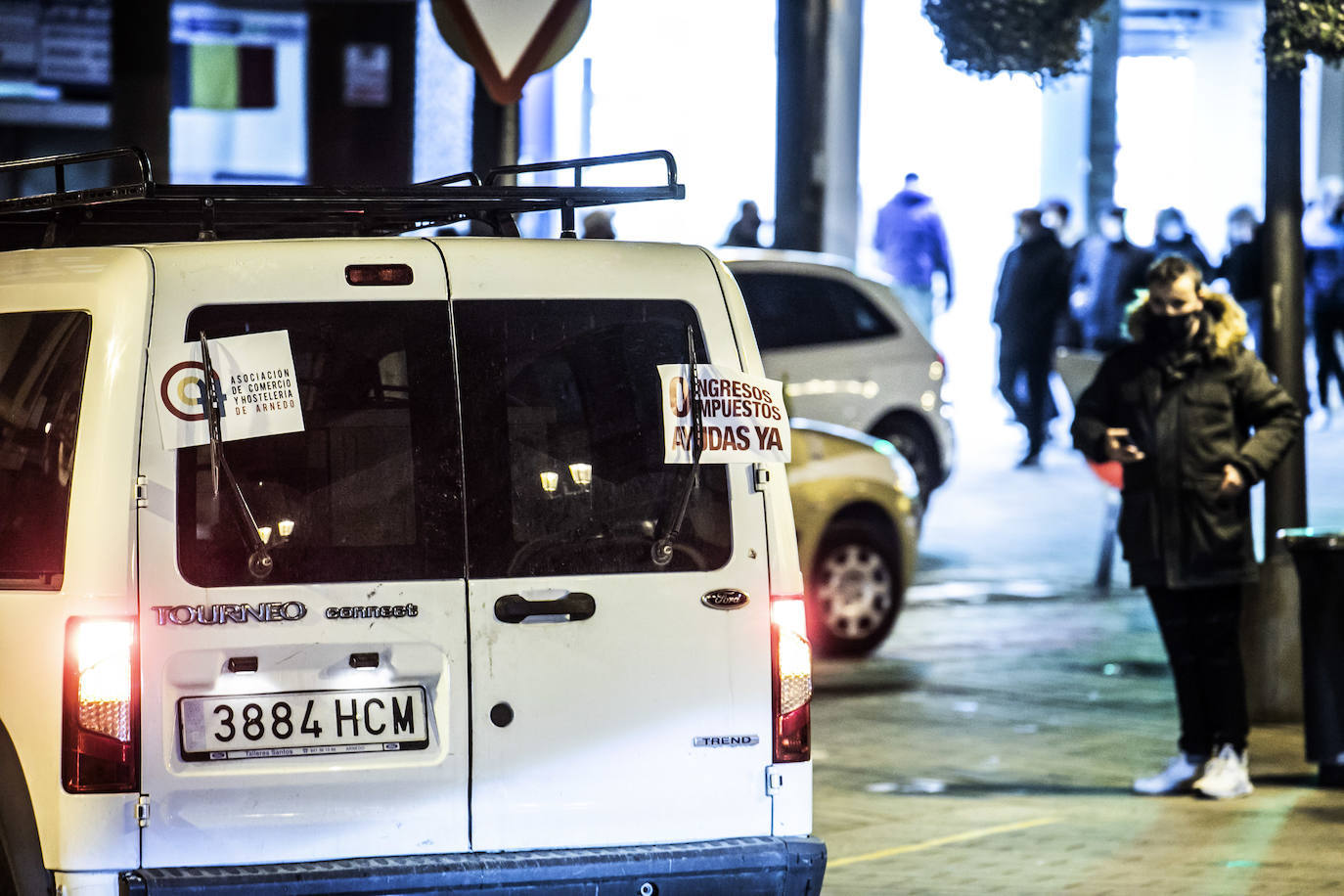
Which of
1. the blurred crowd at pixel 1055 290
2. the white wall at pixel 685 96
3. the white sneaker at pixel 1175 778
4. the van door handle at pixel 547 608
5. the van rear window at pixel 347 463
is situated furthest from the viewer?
the white wall at pixel 685 96

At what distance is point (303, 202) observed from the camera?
5172 millimetres

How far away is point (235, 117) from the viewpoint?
23188mm

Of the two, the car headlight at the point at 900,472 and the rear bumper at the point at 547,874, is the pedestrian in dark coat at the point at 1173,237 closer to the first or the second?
the car headlight at the point at 900,472

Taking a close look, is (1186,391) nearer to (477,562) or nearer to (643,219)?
(477,562)

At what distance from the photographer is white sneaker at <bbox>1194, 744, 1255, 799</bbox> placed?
7.61 m

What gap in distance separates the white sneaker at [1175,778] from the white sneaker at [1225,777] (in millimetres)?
100

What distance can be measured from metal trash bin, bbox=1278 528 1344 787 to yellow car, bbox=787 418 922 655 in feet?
9.76

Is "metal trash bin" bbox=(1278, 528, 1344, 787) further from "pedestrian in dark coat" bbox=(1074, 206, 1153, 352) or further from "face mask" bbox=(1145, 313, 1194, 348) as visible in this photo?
"pedestrian in dark coat" bbox=(1074, 206, 1153, 352)

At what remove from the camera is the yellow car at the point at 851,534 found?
10.3 metres

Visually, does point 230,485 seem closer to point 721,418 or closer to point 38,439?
point 38,439

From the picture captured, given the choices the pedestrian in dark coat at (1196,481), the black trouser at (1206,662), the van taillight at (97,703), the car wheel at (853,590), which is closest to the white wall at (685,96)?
the car wheel at (853,590)

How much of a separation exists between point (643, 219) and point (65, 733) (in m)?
19.5

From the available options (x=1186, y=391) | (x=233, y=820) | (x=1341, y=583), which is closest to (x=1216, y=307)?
(x=1186, y=391)

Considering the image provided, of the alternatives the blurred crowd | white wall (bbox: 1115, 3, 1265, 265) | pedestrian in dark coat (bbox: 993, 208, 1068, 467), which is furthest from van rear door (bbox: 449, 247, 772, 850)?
white wall (bbox: 1115, 3, 1265, 265)
